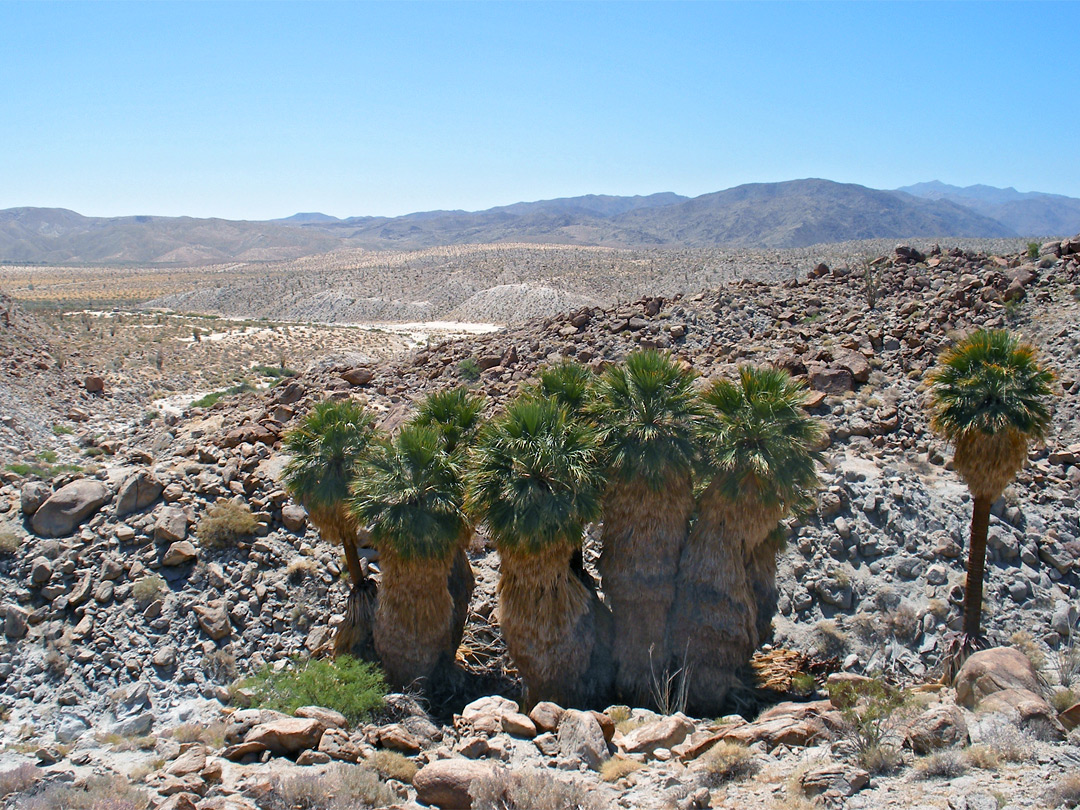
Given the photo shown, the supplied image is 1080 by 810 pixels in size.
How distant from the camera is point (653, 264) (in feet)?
275

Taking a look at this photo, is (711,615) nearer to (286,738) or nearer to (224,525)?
(286,738)

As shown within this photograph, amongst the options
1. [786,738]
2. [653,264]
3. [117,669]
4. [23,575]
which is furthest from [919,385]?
[653,264]

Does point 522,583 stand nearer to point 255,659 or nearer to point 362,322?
point 255,659

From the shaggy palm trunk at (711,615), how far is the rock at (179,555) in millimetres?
9925

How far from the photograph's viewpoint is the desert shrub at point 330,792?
26.3ft

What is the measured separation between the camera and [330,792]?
8172mm

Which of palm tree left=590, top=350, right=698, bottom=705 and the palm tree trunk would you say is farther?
the palm tree trunk

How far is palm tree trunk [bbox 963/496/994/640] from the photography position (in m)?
13.2

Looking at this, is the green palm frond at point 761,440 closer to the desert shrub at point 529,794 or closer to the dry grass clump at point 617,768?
the dry grass clump at point 617,768

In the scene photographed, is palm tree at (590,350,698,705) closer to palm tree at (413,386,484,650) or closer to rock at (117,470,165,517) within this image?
palm tree at (413,386,484,650)

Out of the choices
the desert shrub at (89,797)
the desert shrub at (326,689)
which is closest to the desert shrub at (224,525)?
the desert shrub at (326,689)

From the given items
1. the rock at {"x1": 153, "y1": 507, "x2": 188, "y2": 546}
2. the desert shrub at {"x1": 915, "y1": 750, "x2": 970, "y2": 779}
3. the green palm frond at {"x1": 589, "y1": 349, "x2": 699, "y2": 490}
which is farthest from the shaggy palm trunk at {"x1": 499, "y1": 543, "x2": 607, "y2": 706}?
the rock at {"x1": 153, "y1": 507, "x2": 188, "y2": 546}

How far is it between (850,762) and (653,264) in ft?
257

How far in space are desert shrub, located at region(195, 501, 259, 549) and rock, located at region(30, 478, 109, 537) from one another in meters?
2.25
